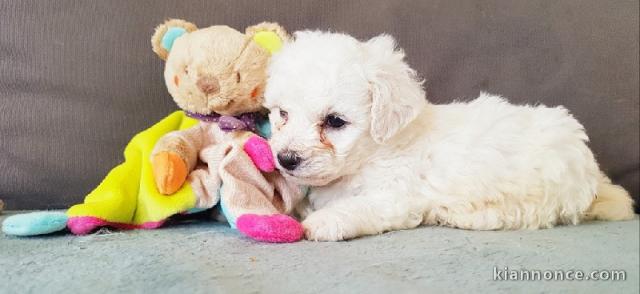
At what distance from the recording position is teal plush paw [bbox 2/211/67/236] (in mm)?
1305

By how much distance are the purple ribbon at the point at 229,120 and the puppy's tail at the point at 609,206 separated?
3.14 feet

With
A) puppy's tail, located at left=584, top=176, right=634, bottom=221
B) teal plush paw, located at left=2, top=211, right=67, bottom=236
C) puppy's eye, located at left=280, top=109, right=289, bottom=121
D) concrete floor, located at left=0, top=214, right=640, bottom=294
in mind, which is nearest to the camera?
concrete floor, located at left=0, top=214, right=640, bottom=294

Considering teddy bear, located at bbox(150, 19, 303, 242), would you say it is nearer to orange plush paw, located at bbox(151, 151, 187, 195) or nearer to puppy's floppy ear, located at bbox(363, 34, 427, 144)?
orange plush paw, located at bbox(151, 151, 187, 195)

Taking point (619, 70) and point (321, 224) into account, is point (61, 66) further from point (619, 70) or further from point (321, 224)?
point (619, 70)

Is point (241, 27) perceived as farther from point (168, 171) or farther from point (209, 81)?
point (168, 171)

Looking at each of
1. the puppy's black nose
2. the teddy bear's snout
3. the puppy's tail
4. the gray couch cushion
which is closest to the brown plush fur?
the teddy bear's snout

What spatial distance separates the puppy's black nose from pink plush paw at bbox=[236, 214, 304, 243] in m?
0.13

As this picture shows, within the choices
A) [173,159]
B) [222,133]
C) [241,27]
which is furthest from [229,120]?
[241,27]

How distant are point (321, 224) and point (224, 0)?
829 mm

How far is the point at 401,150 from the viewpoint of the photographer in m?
1.57

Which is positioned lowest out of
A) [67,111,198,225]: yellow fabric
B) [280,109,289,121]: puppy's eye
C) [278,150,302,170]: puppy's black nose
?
[67,111,198,225]: yellow fabric

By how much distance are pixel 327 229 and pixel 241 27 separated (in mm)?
767

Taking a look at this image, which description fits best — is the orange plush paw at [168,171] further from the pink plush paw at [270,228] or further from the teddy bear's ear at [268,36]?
the teddy bear's ear at [268,36]

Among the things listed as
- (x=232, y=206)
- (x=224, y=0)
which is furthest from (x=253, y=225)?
(x=224, y=0)
